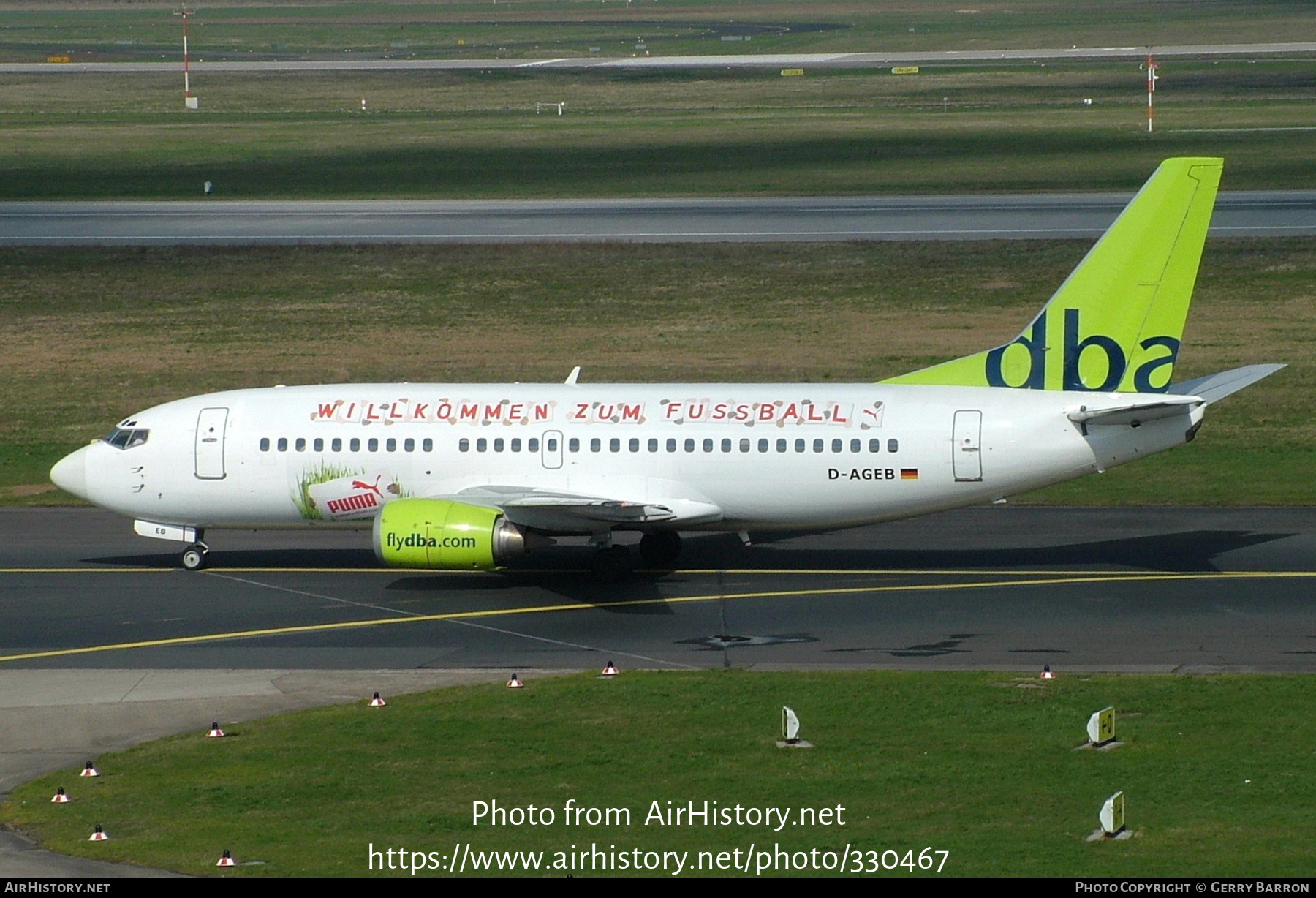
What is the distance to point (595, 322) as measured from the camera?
67562mm

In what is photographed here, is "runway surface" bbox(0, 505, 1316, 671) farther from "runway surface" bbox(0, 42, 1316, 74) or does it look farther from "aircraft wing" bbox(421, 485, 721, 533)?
"runway surface" bbox(0, 42, 1316, 74)

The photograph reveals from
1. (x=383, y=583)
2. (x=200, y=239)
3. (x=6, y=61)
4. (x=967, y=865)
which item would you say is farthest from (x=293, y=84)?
(x=967, y=865)

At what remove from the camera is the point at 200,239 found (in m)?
81.8

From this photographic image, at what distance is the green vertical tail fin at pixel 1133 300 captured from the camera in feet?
119

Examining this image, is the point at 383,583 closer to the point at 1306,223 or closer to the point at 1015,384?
the point at 1015,384

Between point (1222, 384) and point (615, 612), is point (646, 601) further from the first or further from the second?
point (1222, 384)

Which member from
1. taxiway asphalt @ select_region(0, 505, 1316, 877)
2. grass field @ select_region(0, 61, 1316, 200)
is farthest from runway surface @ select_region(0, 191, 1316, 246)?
taxiway asphalt @ select_region(0, 505, 1316, 877)

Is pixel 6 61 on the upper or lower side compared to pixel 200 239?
upper

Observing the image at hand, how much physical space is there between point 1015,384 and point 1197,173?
18.3 feet

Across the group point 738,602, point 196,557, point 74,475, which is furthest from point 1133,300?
point 74,475

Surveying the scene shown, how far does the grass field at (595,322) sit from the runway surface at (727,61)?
97.6 meters

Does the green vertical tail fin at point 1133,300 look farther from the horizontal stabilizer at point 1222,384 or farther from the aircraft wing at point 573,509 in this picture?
the aircraft wing at point 573,509

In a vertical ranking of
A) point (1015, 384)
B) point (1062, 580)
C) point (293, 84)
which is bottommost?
point (1062, 580)

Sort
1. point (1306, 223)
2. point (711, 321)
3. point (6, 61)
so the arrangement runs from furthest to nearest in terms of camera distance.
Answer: point (6, 61) < point (1306, 223) < point (711, 321)
